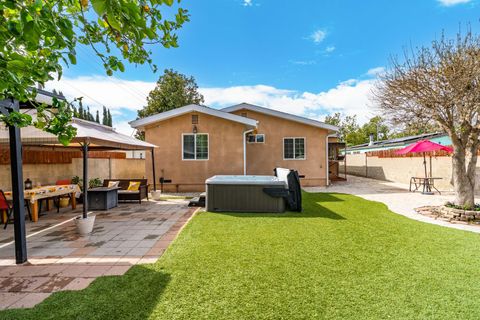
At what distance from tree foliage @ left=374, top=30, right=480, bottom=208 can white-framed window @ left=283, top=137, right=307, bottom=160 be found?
6.36 m

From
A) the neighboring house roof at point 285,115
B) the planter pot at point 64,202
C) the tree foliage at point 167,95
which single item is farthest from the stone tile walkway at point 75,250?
the tree foliage at point 167,95

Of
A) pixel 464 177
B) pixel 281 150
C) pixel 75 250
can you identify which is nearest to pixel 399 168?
pixel 281 150

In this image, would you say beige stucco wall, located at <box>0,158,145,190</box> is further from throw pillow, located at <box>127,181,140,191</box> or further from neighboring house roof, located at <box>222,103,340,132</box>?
neighboring house roof, located at <box>222,103,340,132</box>

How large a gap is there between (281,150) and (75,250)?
11113 mm

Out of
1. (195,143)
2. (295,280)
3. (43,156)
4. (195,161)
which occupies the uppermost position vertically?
(195,143)

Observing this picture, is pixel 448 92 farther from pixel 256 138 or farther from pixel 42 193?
pixel 42 193

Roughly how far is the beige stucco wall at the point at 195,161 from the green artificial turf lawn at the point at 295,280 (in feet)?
22.6

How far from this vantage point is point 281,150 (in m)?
14.2

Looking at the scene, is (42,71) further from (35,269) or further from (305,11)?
(305,11)

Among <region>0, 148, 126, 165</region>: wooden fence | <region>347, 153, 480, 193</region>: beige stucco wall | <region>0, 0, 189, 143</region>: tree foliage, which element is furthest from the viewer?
<region>347, 153, 480, 193</region>: beige stucco wall

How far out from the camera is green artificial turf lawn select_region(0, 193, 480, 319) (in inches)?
110

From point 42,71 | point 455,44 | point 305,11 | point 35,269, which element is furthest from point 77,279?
point 305,11

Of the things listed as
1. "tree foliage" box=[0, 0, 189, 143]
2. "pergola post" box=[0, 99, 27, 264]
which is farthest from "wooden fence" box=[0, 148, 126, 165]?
"tree foliage" box=[0, 0, 189, 143]

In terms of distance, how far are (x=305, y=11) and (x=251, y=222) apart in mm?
10581
